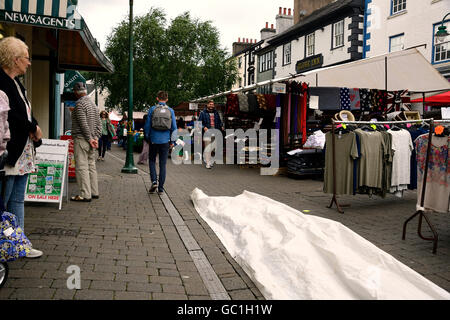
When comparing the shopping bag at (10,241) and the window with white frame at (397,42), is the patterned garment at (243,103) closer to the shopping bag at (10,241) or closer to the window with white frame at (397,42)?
the shopping bag at (10,241)

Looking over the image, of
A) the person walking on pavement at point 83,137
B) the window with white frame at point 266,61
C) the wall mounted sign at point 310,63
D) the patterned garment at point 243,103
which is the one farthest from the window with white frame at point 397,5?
the person walking on pavement at point 83,137

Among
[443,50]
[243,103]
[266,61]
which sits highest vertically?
[266,61]

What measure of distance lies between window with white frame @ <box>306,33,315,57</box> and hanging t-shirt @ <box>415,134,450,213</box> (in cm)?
2550

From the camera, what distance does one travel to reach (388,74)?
11836 millimetres

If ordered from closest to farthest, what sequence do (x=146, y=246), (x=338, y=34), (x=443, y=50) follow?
(x=146, y=246), (x=443, y=50), (x=338, y=34)

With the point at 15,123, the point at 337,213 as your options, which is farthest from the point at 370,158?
the point at 15,123

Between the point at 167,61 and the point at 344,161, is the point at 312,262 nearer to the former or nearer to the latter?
the point at 344,161

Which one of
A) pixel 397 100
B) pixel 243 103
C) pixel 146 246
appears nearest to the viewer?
pixel 146 246

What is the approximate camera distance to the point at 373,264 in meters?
3.66

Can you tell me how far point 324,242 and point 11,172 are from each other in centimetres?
298

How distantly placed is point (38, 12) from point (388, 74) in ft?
31.3

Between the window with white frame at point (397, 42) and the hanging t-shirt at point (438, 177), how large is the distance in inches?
703
